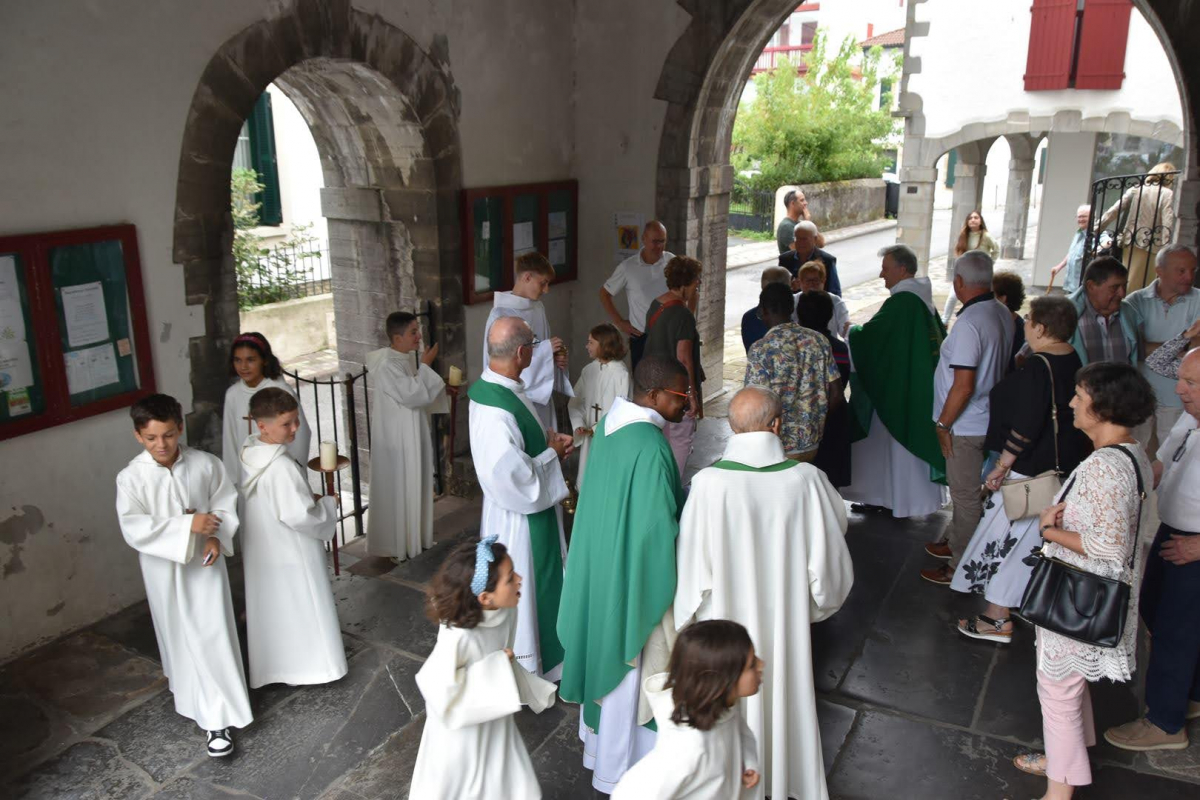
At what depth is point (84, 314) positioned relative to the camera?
476cm

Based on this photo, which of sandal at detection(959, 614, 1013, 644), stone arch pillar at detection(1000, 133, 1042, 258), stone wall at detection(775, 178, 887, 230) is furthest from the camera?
stone wall at detection(775, 178, 887, 230)

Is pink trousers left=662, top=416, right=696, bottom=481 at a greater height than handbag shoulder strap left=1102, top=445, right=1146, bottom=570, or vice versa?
handbag shoulder strap left=1102, top=445, right=1146, bottom=570

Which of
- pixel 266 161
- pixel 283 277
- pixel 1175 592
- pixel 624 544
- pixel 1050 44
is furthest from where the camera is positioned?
pixel 1050 44

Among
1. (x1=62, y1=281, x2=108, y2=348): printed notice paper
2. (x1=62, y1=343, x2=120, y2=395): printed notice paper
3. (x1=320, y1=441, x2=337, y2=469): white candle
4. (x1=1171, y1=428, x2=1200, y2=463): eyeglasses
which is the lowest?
(x1=320, y1=441, x2=337, y2=469): white candle

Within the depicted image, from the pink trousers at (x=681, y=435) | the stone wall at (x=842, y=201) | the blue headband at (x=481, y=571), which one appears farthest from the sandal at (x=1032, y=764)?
the stone wall at (x=842, y=201)

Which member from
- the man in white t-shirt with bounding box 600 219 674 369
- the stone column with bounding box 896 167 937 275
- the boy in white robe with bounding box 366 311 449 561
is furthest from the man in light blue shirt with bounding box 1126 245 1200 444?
the stone column with bounding box 896 167 937 275

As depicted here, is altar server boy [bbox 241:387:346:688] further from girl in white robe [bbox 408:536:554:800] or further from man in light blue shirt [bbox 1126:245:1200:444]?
man in light blue shirt [bbox 1126:245:1200:444]

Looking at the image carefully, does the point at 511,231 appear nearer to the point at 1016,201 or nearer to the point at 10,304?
the point at 10,304

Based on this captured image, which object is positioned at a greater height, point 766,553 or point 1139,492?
point 1139,492

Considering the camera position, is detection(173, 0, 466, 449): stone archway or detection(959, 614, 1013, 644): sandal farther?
detection(173, 0, 466, 449): stone archway

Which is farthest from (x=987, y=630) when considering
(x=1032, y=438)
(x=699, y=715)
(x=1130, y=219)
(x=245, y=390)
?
(x=1130, y=219)

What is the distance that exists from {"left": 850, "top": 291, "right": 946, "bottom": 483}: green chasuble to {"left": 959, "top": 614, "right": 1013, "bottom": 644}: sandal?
122 cm

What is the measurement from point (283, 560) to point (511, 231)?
3.89 m

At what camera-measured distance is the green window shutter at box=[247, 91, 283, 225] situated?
13.6 metres
